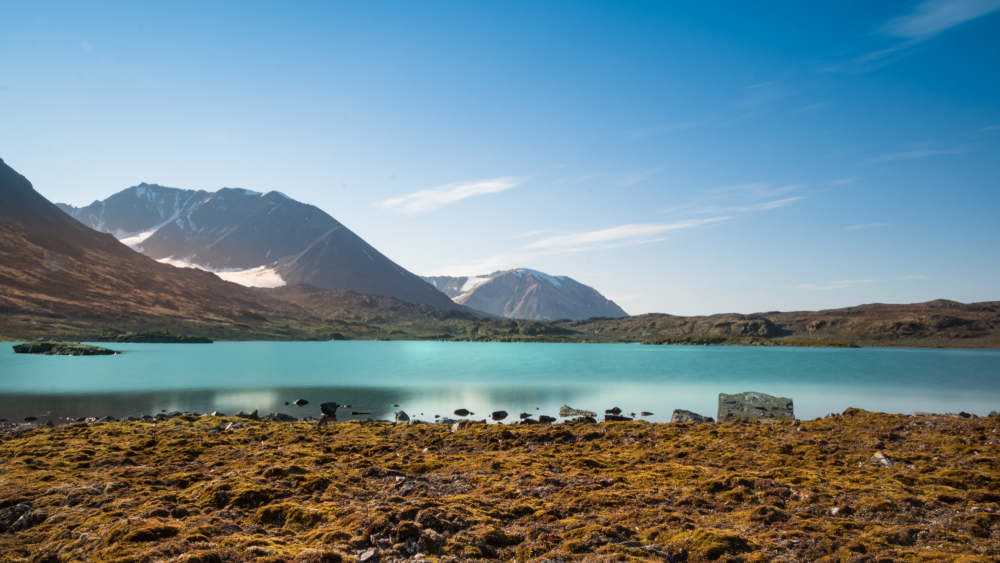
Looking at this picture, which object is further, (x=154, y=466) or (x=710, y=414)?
(x=710, y=414)

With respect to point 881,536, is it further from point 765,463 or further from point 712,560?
point 765,463

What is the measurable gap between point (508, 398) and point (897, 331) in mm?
216693

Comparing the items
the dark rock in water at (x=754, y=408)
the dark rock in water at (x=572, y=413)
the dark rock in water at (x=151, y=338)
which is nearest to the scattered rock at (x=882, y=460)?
the dark rock in water at (x=754, y=408)

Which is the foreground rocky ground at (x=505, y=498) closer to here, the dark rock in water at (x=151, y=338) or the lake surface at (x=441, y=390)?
the lake surface at (x=441, y=390)

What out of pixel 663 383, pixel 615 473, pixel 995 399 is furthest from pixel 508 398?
pixel 995 399

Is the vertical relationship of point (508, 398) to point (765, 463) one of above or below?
below

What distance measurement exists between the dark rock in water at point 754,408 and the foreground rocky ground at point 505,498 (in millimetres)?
7608

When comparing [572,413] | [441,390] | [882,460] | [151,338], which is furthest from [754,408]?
[151,338]

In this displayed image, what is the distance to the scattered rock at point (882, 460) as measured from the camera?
53.0 feet

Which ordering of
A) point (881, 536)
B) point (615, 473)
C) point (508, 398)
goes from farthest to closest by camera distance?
point (508, 398) → point (615, 473) → point (881, 536)

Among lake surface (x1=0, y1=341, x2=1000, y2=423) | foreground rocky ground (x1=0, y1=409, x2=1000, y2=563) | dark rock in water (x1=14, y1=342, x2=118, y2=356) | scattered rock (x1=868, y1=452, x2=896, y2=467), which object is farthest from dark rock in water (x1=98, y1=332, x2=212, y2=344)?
scattered rock (x1=868, y1=452, x2=896, y2=467)

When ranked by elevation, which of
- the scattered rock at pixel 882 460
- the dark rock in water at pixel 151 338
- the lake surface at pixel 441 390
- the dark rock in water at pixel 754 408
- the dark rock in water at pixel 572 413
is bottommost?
the dark rock in water at pixel 151 338

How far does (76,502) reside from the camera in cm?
1180

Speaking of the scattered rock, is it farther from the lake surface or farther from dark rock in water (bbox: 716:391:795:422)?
the lake surface
